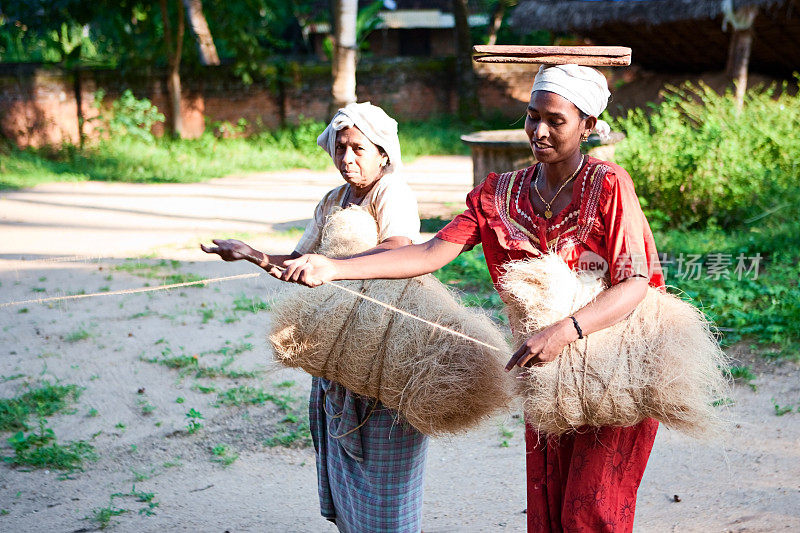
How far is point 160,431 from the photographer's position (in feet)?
13.1

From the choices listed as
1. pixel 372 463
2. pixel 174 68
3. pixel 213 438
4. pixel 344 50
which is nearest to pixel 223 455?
pixel 213 438

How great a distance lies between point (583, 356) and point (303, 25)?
807 inches

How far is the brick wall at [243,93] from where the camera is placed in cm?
1304

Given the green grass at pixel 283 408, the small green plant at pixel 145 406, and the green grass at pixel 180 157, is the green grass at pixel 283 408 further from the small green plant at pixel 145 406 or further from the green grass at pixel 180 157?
the green grass at pixel 180 157

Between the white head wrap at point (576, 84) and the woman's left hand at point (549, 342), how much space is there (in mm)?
581

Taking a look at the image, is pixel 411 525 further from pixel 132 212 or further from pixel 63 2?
pixel 63 2

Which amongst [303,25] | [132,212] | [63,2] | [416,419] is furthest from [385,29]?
[416,419]

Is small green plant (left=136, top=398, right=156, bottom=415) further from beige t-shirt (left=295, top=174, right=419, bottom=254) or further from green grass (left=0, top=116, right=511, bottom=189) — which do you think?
green grass (left=0, top=116, right=511, bottom=189)

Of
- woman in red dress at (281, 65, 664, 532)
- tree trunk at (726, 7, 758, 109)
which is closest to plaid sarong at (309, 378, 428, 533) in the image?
woman in red dress at (281, 65, 664, 532)

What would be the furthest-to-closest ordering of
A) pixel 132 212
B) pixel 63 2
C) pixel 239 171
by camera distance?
pixel 63 2 < pixel 239 171 < pixel 132 212

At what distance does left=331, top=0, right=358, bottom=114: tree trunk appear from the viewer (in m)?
10.5

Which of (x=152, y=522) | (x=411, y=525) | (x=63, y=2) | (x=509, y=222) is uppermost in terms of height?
(x=63, y=2)

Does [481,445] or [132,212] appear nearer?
[481,445]

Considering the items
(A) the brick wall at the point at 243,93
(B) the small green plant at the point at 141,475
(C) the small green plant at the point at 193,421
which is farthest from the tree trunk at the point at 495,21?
(B) the small green plant at the point at 141,475
